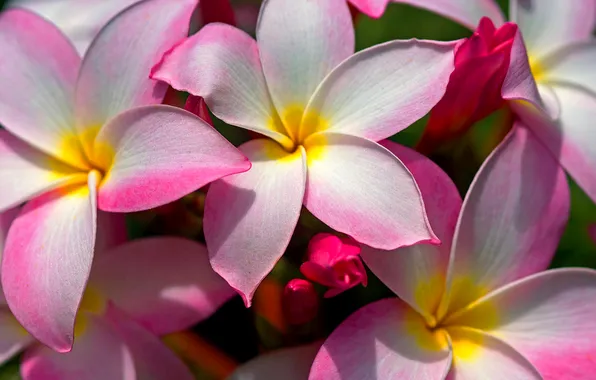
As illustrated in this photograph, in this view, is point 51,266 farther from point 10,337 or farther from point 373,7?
point 373,7

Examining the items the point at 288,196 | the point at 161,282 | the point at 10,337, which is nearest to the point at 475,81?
the point at 288,196

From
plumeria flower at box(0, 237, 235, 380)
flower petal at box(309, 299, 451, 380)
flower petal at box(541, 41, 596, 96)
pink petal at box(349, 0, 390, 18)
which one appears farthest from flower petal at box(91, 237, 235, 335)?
flower petal at box(541, 41, 596, 96)

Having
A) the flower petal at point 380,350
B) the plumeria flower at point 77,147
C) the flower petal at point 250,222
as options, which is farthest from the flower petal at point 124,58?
the flower petal at point 380,350

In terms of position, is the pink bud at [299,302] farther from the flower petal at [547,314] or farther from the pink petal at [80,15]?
the pink petal at [80,15]

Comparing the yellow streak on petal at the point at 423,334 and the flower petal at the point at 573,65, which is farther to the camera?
the flower petal at the point at 573,65

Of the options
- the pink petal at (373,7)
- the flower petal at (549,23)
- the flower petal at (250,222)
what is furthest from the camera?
the flower petal at (549,23)

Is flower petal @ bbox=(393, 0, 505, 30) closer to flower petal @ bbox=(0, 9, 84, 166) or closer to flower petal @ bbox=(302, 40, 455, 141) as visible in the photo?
flower petal @ bbox=(302, 40, 455, 141)

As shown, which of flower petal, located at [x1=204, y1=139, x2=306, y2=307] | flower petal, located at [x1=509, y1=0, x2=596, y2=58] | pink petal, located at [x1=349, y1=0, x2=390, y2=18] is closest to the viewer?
flower petal, located at [x1=204, y1=139, x2=306, y2=307]

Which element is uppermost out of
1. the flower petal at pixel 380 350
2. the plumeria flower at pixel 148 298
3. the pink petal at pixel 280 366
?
the flower petal at pixel 380 350
